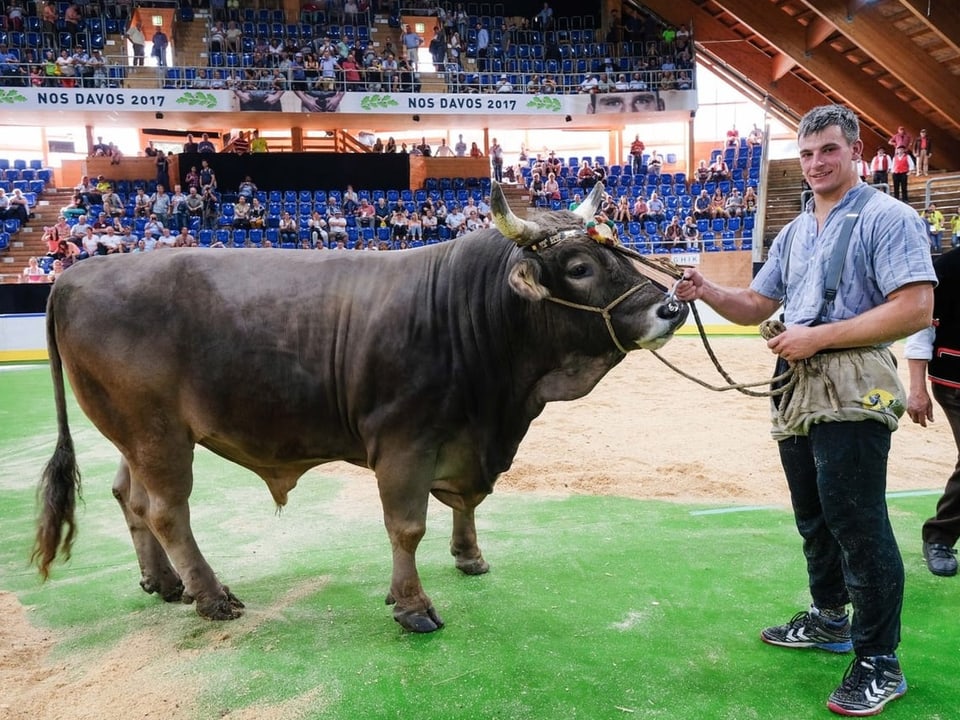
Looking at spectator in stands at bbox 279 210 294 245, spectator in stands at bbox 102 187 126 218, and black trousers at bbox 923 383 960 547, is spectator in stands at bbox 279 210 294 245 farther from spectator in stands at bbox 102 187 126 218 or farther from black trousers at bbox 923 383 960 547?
black trousers at bbox 923 383 960 547

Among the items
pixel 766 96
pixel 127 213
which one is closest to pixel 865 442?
pixel 127 213

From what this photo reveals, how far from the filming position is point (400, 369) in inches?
156

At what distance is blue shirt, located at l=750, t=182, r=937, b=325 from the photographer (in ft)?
9.61

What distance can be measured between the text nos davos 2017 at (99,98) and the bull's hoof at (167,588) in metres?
Result: 24.0

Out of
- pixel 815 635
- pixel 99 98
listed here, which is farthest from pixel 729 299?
pixel 99 98

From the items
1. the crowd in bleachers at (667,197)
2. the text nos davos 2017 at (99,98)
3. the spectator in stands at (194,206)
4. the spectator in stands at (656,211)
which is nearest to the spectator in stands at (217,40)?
the text nos davos 2017 at (99,98)

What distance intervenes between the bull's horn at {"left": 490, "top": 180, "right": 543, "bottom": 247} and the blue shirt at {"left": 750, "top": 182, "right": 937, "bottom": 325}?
120cm

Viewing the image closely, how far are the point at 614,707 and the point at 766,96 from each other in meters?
35.8

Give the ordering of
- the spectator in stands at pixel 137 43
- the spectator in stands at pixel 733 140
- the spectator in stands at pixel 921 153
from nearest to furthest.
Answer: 1. the spectator in stands at pixel 921 153
2. the spectator in stands at pixel 137 43
3. the spectator in stands at pixel 733 140

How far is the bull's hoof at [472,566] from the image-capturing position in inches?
186

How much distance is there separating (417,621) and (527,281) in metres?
1.80

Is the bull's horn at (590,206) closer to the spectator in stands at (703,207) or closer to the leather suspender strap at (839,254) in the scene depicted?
the leather suspender strap at (839,254)

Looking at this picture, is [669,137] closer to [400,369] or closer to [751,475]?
[751,475]

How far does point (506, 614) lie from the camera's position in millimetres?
4176
